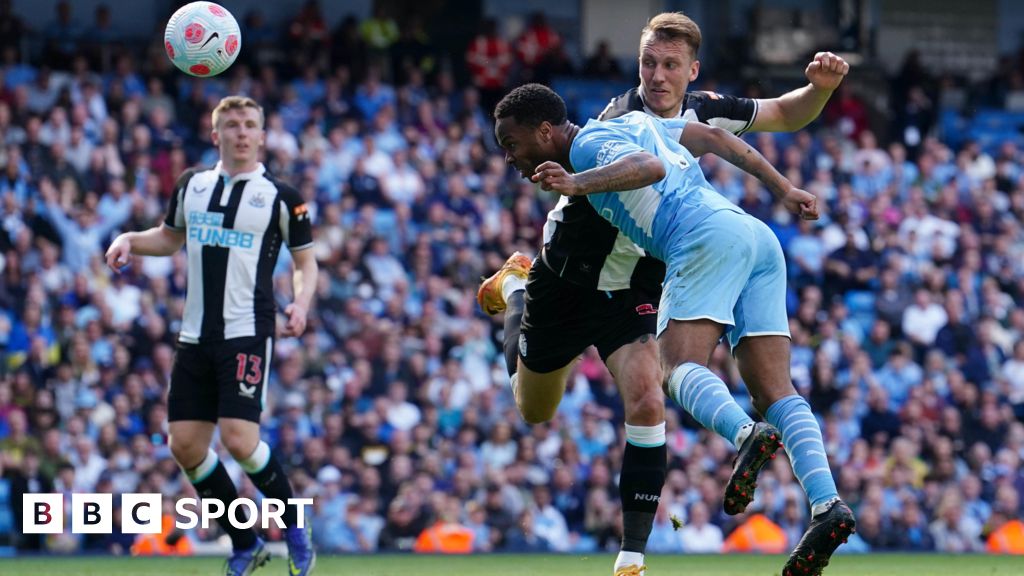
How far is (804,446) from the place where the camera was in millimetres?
6555

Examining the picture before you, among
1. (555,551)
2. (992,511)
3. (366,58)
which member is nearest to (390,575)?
(555,551)

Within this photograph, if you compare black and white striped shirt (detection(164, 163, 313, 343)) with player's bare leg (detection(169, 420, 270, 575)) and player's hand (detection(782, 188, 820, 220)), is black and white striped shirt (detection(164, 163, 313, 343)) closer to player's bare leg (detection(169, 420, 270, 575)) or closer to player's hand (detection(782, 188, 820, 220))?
player's bare leg (detection(169, 420, 270, 575))

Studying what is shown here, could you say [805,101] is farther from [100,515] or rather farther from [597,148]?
[100,515]

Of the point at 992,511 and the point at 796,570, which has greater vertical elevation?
the point at 796,570

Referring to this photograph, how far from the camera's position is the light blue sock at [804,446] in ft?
20.9

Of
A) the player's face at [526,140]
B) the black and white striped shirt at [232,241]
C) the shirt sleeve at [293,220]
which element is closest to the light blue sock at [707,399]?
the player's face at [526,140]

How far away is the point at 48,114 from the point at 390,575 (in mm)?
8417

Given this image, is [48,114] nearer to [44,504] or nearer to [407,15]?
[44,504]

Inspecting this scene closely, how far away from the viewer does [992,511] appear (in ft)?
51.7

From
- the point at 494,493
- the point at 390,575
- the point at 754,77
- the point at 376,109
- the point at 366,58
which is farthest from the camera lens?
the point at 754,77

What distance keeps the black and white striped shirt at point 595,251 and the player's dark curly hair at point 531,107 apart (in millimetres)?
842

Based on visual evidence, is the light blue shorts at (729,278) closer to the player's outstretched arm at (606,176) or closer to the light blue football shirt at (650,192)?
the light blue football shirt at (650,192)

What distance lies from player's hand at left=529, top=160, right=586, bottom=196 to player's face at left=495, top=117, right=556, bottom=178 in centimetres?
46

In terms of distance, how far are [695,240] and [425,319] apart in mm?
9348
